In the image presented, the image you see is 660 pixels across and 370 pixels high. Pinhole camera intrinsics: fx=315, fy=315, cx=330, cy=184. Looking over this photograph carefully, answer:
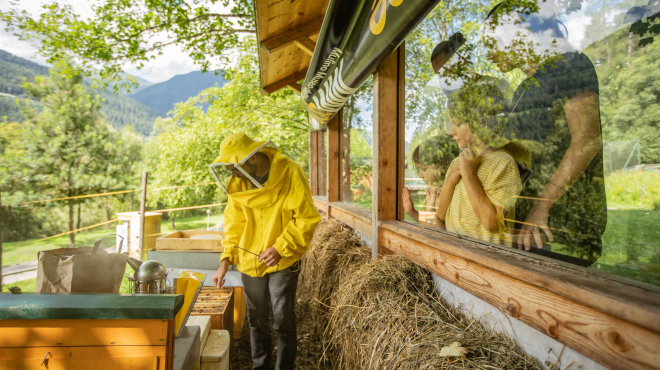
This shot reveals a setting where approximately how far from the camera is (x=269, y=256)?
7.36 ft

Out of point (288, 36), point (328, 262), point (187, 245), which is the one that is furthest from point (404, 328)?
point (288, 36)

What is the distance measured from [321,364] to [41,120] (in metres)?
29.5

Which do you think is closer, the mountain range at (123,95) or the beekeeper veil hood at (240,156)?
the beekeeper veil hood at (240,156)

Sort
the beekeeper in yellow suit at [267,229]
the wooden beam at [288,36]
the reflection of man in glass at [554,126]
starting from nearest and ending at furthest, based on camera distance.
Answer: the reflection of man in glass at [554,126] → the beekeeper in yellow suit at [267,229] → the wooden beam at [288,36]

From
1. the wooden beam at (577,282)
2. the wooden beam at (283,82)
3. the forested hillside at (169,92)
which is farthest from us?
the forested hillside at (169,92)

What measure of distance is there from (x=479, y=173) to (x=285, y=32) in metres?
3.21

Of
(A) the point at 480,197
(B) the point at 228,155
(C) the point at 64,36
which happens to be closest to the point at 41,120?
(C) the point at 64,36

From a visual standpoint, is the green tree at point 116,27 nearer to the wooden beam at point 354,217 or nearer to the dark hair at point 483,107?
the wooden beam at point 354,217

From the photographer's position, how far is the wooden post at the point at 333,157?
4.88 meters

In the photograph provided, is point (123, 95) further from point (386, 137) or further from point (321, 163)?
point (386, 137)

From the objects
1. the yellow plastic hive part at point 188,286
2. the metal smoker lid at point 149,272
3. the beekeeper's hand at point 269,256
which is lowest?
the yellow plastic hive part at point 188,286

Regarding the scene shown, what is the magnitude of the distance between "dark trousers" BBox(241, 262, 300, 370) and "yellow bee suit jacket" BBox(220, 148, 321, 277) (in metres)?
0.09

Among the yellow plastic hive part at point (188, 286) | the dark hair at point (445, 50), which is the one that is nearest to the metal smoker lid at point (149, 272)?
the yellow plastic hive part at point (188, 286)

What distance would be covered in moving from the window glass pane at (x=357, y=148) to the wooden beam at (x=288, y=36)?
40.8 inches
